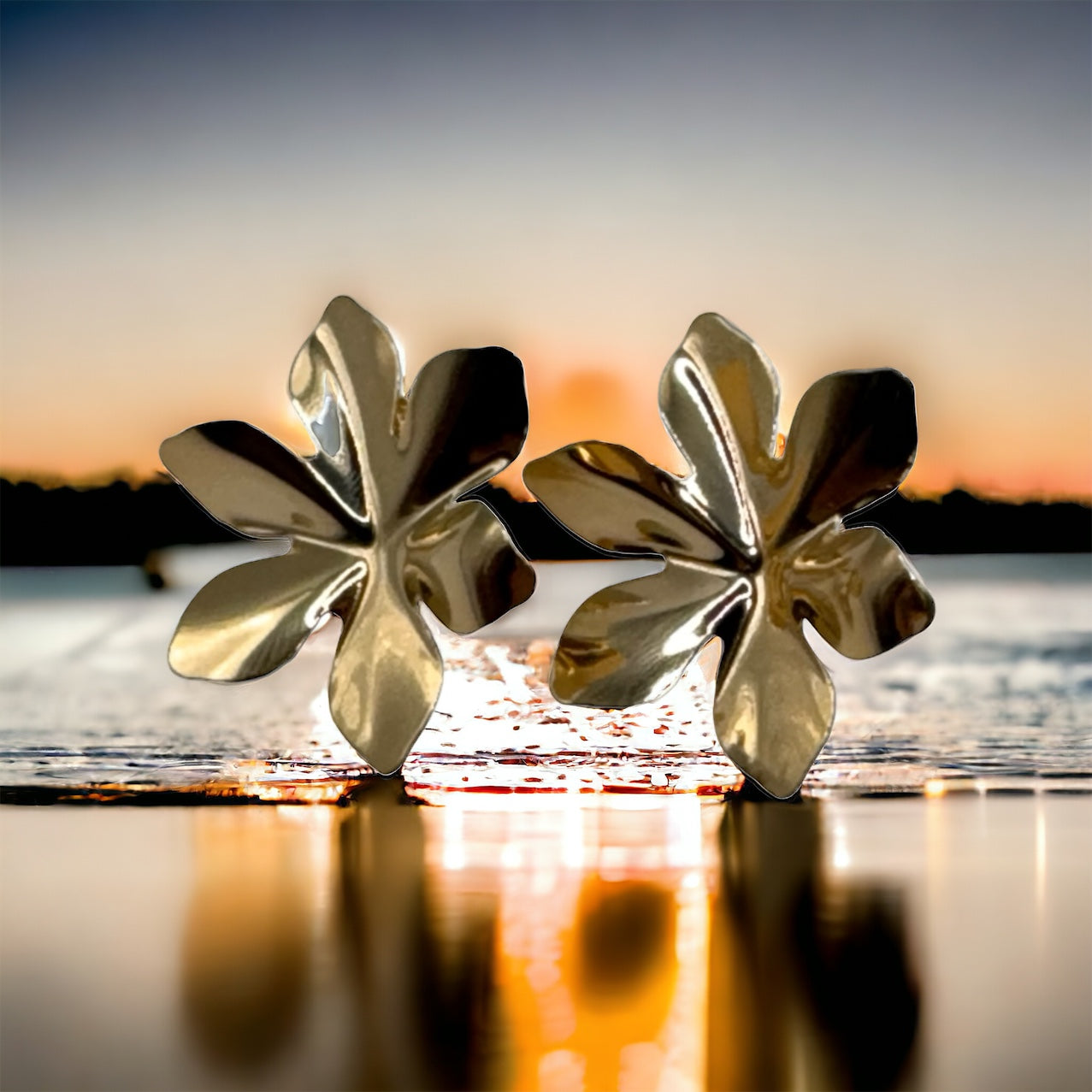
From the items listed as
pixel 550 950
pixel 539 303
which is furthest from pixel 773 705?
pixel 539 303

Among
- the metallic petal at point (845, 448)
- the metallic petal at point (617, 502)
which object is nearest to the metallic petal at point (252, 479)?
the metallic petal at point (617, 502)

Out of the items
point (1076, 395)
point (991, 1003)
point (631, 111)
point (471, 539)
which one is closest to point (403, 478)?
point (471, 539)

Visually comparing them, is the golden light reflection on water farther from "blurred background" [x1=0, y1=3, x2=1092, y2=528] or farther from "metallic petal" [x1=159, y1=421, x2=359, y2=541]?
"blurred background" [x1=0, y1=3, x2=1092, y2=528]

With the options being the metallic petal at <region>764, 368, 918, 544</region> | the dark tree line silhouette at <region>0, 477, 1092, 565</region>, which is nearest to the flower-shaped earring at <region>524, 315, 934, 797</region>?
the metallic petal at <region>764, 368, 918, 544</region>

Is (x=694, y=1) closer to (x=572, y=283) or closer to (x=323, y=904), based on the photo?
(x=572, y=283)

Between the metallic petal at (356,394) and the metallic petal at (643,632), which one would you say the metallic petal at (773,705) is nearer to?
the metallic petal at (643,632)
